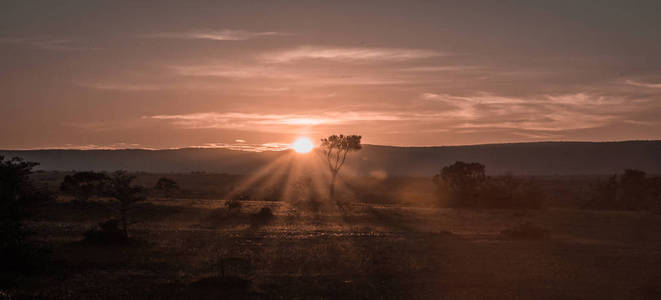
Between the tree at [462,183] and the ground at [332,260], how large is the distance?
20.8 metres

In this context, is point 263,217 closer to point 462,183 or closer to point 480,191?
point 462,183

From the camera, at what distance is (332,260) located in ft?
83.7

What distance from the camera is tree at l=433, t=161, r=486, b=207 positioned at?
67125 millimetres

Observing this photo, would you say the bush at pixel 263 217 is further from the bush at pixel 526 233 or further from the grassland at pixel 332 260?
the bush at pixel 526 233

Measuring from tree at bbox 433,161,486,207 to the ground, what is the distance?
2080 centimetres

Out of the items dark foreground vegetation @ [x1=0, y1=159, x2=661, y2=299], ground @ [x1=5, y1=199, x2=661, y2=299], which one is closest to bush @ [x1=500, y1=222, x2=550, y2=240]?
dark foreground vegetation @ [x1=0, y1=159, x2=661, y2=299]

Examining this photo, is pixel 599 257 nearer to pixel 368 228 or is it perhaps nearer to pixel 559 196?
pixel 368 228

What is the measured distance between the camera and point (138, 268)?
22.7 metres

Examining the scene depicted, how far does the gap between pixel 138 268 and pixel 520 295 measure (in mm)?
14006

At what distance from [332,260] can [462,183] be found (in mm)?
45756

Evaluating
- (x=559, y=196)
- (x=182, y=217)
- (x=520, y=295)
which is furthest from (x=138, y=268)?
(x=559, y=196)

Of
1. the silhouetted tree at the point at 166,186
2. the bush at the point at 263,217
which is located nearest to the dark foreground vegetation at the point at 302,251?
the bush at the point at 263,217

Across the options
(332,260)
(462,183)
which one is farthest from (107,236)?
(462,183)

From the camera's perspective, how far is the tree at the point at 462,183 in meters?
67.1
